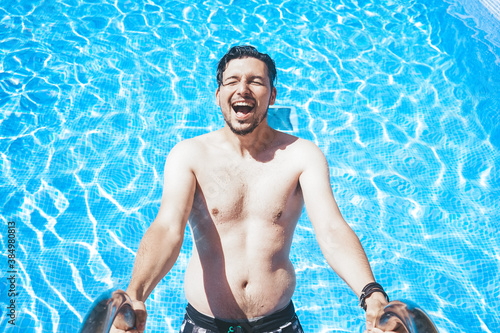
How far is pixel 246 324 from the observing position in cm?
233

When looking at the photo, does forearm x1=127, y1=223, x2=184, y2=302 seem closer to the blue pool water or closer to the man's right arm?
the man's right arm

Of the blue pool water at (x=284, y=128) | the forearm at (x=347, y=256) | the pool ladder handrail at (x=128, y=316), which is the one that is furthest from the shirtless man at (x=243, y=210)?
the blue pool water at (x=284, y=128)

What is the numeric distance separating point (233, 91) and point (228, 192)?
52 cm

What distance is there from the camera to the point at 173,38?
642 cm

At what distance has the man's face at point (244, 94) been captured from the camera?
2.33m

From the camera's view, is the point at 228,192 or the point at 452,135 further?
the point at 452,135

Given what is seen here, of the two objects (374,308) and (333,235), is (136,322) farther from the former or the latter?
(333,235)

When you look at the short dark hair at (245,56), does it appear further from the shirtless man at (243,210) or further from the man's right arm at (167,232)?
the man's right arm at (167,232)

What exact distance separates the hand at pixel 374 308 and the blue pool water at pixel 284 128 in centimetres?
219

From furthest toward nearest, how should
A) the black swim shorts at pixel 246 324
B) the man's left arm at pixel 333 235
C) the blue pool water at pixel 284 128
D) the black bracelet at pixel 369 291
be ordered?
the blue pool water at pixel 284 128 → the black swim shorts at pixel 246 324 → the man's left arm at pixel 333 235 → the black bracelet at pixel 369 291

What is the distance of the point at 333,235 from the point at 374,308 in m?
0.51

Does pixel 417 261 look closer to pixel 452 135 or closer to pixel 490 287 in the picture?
pixel 490 287

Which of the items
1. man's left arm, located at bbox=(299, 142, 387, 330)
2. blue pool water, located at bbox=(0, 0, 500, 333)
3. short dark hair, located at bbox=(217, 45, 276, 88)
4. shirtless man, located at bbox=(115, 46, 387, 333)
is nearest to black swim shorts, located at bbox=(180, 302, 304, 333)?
shirtless man, located at bbox=(115, 46, 387, 333)

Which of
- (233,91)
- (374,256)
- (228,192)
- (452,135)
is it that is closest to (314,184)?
(228,192)
